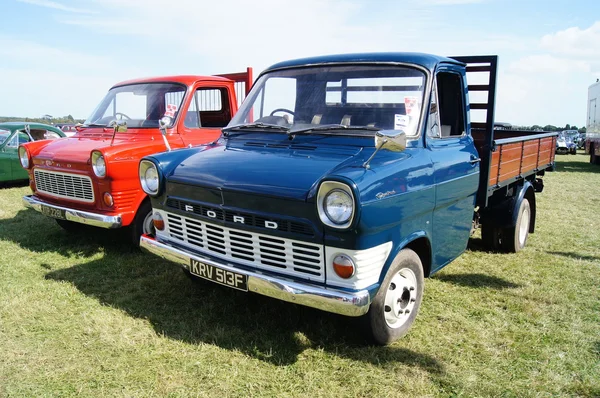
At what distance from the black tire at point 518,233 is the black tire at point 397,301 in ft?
8.53

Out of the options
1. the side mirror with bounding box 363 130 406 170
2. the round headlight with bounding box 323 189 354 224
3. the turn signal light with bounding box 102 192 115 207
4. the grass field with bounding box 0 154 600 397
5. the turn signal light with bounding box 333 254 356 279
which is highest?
the side mirror with bounding box 363 130 406 170

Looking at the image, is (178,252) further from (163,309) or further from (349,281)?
(349,281)

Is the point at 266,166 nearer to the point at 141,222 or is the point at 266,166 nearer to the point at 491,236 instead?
the point at 141,222

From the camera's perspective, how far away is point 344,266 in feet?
9.46

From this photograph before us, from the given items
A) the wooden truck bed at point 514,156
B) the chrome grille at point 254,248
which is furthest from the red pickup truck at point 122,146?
the wooden truck bed at point 514,156

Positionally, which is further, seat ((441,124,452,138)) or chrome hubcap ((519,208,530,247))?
chrome hubcap ((519,208,530,247))

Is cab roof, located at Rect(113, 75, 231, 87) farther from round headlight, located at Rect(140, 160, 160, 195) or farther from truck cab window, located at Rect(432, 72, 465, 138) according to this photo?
truck cab window, located at Rect(432, 72, 465, 138)

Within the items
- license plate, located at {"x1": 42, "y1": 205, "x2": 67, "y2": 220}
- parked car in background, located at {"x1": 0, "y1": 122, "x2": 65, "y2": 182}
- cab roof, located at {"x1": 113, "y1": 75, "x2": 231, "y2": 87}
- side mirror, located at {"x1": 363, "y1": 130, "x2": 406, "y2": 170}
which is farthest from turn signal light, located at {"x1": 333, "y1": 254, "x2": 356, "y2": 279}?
parked car in background, located at {"x1": 0, "y1": 122, "x2": 65, "y2": 182}

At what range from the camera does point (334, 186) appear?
283cm

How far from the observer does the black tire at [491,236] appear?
18.8 feet

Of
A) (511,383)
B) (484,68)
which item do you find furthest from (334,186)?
(484,68)

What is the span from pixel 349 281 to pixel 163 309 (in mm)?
1922

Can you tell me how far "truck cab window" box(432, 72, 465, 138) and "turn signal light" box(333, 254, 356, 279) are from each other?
1.91 metres

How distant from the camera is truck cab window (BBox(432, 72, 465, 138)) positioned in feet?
14.0
